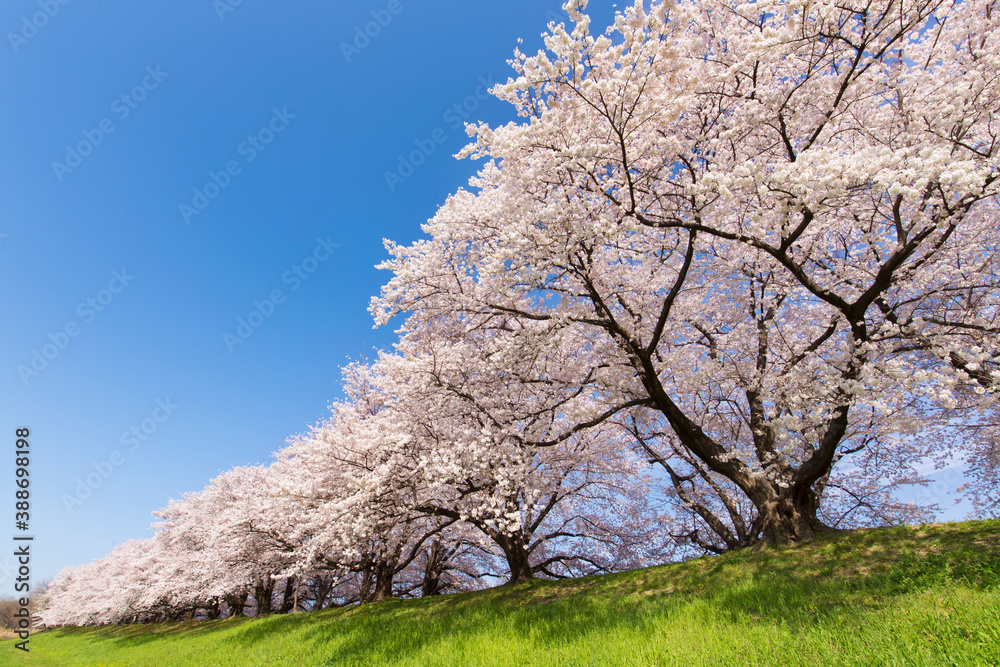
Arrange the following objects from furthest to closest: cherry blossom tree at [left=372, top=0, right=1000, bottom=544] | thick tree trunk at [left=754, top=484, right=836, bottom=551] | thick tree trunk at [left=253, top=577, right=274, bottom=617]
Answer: thick tree trunk at [left=253, top=577, right=274, bottom=617] → thick tree trunk at [left=754, top=484, right=836, bottom=551] → cherry blossom tree at [left=372, top=0, right=1000, bottom=544]

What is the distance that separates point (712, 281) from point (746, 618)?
8.86 m

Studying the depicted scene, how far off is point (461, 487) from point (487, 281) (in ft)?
18.7

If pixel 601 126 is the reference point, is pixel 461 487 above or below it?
below

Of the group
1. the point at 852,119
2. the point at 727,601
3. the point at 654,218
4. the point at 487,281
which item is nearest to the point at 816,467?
the point at 727,601

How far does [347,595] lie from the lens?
34875 millimetres

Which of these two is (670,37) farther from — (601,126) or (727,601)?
(727,601)

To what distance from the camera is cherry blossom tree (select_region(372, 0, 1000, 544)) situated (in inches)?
316

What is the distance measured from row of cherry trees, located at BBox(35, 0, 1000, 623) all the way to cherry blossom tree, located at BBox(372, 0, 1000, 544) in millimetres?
76

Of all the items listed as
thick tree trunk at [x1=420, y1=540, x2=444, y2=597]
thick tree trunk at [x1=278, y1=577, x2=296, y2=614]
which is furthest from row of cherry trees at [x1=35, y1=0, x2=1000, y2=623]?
thick tree trunk at [x1=278, y1=577, x2=296, y2=614]

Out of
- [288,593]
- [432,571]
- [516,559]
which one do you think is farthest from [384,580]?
[288,593]

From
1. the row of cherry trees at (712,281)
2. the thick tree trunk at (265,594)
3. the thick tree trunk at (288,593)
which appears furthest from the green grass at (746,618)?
the thick tree trunk at (288,593)

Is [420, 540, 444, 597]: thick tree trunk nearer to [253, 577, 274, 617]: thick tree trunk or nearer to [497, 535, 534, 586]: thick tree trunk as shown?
[497, 535, 534, 586]: thick tree trunk

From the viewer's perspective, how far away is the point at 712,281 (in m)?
12.9

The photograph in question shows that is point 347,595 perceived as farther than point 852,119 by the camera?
Yes
